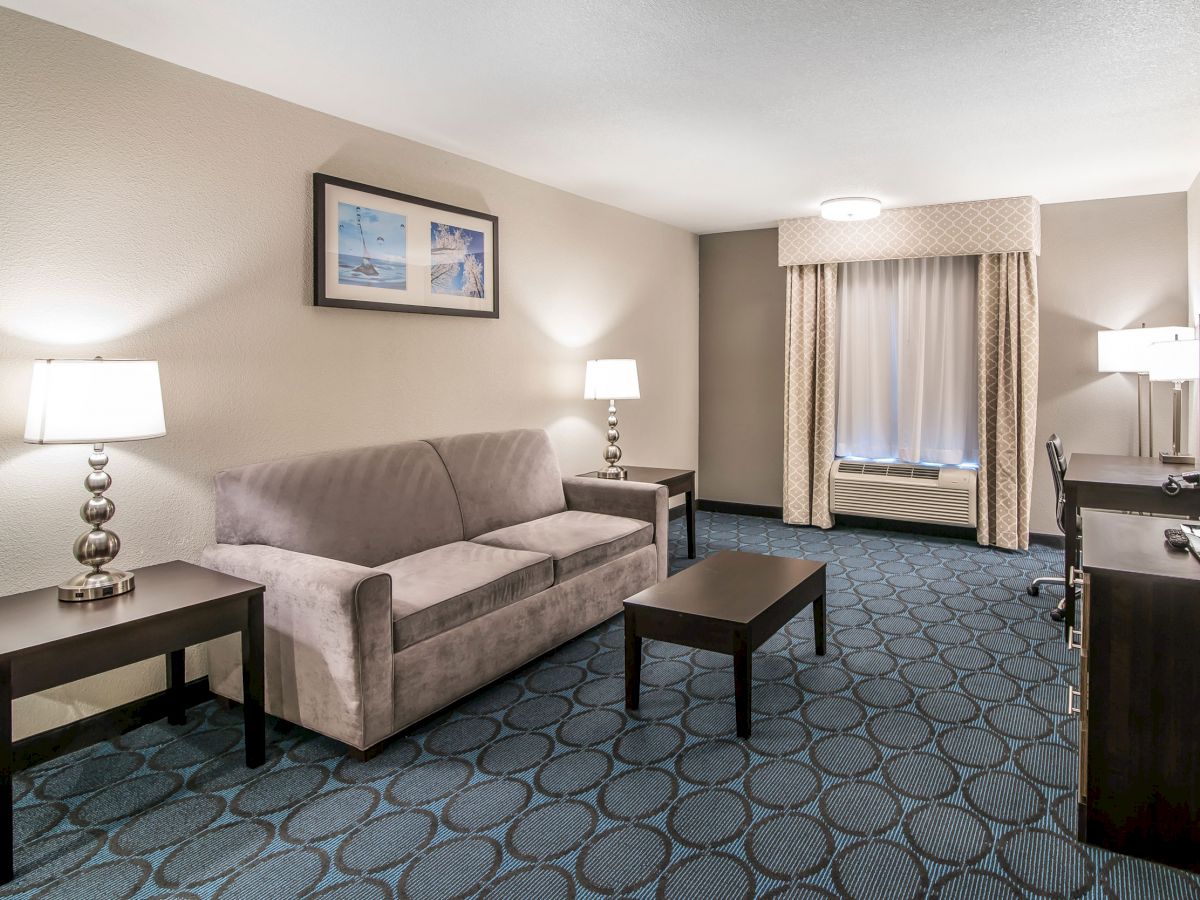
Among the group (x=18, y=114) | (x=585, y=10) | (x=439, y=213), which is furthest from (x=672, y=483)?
(x=18, y=114)

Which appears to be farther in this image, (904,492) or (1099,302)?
(904,492)

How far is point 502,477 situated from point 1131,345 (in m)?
3.61

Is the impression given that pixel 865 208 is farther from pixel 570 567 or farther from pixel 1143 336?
pixel 570 567

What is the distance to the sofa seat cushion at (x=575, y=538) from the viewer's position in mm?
3377

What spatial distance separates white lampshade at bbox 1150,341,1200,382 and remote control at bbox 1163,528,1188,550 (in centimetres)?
160

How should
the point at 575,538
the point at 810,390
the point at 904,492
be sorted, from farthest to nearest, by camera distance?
the point at 810,390, the point at 904,492, the point at 575,538

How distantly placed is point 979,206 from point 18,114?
202 inches

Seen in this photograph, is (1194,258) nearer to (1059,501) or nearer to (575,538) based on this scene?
(1059,501)

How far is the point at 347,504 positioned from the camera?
10.2 feet

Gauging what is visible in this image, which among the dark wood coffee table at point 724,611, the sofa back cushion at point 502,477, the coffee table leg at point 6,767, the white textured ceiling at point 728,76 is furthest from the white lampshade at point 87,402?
the dark wood coffee table at point 724,611

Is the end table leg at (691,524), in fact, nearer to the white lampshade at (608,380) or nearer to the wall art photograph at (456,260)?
the white lampshade at (608,380)

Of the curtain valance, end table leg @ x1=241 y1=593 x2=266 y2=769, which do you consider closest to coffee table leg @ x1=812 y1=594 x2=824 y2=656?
end table leg @ x1=241 y1=593 x2=266 y2=769

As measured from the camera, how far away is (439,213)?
3.78 m

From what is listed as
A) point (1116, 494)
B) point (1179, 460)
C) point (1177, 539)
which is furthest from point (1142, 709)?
point (1179, 460)
